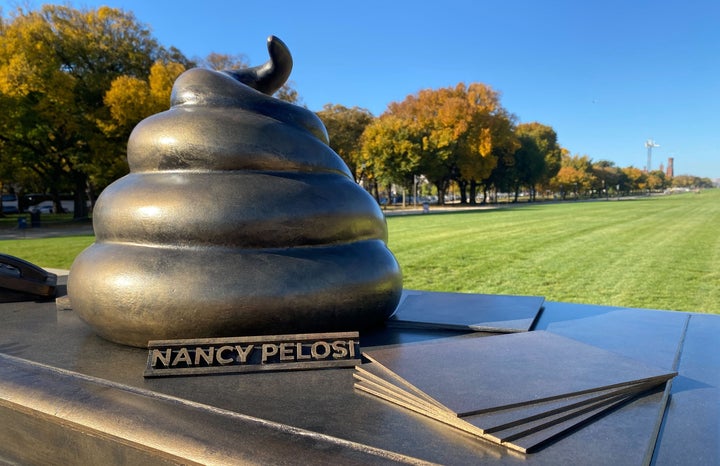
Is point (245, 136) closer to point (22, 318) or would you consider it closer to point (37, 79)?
point (22, 318)

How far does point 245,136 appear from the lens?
3.72 m

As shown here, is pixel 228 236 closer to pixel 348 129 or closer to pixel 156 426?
pixel 156 426

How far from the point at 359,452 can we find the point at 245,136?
8.19 ft

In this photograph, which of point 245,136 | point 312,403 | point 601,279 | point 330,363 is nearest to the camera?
point 312,403

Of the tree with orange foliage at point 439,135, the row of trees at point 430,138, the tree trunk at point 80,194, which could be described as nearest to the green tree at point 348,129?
the row of trees at point 430,138

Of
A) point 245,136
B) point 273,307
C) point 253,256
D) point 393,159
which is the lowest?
point 273,307

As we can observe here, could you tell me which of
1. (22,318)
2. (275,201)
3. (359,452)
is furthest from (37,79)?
(359,452)

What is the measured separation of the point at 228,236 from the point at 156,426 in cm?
141

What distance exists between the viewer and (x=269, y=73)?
4.43 metres

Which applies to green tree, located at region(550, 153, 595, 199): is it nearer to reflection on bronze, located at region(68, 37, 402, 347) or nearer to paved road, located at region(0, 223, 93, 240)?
paved road, located at region(0, 223, 93, 240)

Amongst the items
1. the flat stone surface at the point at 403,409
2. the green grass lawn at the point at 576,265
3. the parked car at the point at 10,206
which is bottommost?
the green grass lawn at the point at 576,265

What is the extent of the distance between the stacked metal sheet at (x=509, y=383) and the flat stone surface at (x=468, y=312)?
2.10 feet

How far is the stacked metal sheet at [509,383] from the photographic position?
2297 millimetres

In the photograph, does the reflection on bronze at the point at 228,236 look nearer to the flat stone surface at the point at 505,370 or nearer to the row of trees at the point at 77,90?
the flat stone surface at the point at 505,370
